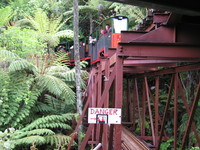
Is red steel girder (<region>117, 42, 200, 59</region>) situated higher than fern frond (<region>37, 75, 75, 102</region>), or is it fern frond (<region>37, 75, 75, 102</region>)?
red steel girder (<region>117, 42, 200, 59</region>)

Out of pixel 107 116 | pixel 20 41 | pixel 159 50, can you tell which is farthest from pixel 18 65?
pixel 159 50

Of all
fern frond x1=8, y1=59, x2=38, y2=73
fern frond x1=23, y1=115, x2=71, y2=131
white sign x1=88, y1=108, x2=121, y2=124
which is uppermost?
fern frond x1=8, y1=59, x2=38, y2=73

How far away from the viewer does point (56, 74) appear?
10.2m

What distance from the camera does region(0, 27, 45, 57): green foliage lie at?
10242 mm

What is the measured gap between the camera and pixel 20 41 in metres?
10.7

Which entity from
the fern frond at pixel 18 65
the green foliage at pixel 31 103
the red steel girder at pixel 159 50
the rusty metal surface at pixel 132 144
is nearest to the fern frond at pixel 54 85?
the green foliage at pixel 31 103

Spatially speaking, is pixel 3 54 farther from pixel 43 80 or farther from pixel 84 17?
pixel 84 17

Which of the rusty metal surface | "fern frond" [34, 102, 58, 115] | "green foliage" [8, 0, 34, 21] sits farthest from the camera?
"green foliage" [8, 0, 34, 21]

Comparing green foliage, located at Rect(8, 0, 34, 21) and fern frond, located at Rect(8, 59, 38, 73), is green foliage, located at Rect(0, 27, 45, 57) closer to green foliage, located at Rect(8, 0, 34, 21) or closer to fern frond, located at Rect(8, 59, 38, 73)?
fern frond, located at Rect(8, 59, 38, 73)

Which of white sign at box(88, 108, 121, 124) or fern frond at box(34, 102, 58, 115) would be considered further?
fern frond at box(34, 102, 58, 115)

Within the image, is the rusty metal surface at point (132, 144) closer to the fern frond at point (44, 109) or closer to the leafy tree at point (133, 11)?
the fern frond at point (44, 109)

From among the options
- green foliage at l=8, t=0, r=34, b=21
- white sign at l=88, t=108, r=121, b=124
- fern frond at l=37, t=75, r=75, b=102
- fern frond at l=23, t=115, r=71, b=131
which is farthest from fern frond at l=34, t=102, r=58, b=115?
green foliage at l=8, t=0, r=34, b=21

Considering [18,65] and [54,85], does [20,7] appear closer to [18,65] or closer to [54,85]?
[18,65]

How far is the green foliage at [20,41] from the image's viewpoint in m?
10.2
